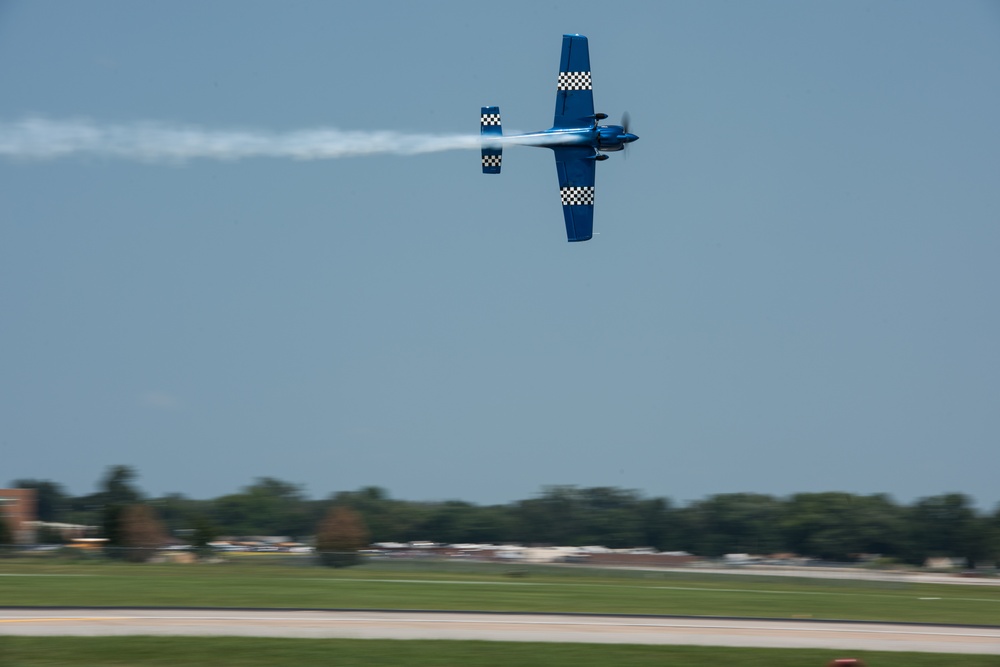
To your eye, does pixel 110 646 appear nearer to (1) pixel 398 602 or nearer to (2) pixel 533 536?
(1) pixel 398 602

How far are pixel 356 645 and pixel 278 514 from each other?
92824mm

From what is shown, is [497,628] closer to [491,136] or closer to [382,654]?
[382,654]

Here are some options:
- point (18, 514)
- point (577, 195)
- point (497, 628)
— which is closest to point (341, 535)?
point (577, 195)

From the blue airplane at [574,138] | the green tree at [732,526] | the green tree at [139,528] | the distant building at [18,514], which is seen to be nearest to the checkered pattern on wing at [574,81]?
the blue airplane at [574,138]

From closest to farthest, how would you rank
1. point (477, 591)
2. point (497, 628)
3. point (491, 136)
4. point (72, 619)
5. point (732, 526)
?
point (72, 619), point (497, 628), point (491, 136), point (477, 591), point (732, 526)

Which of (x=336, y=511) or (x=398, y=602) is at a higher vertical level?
(x=336, y=511)

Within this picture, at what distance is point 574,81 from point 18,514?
79.6 metres

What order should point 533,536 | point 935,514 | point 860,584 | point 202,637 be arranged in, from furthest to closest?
point 533,536 → point 935,514 → point 860,584 → point 202,637

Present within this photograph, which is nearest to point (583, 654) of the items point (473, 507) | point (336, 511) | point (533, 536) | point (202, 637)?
point (202, 637)

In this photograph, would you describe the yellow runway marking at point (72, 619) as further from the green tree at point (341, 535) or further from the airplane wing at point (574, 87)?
the green tree at point (341, 535)

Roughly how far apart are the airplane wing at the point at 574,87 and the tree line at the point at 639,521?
2375 inches

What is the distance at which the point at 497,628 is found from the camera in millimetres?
26469

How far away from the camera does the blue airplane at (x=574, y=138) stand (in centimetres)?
3541

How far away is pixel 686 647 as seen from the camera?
23.9 meters
